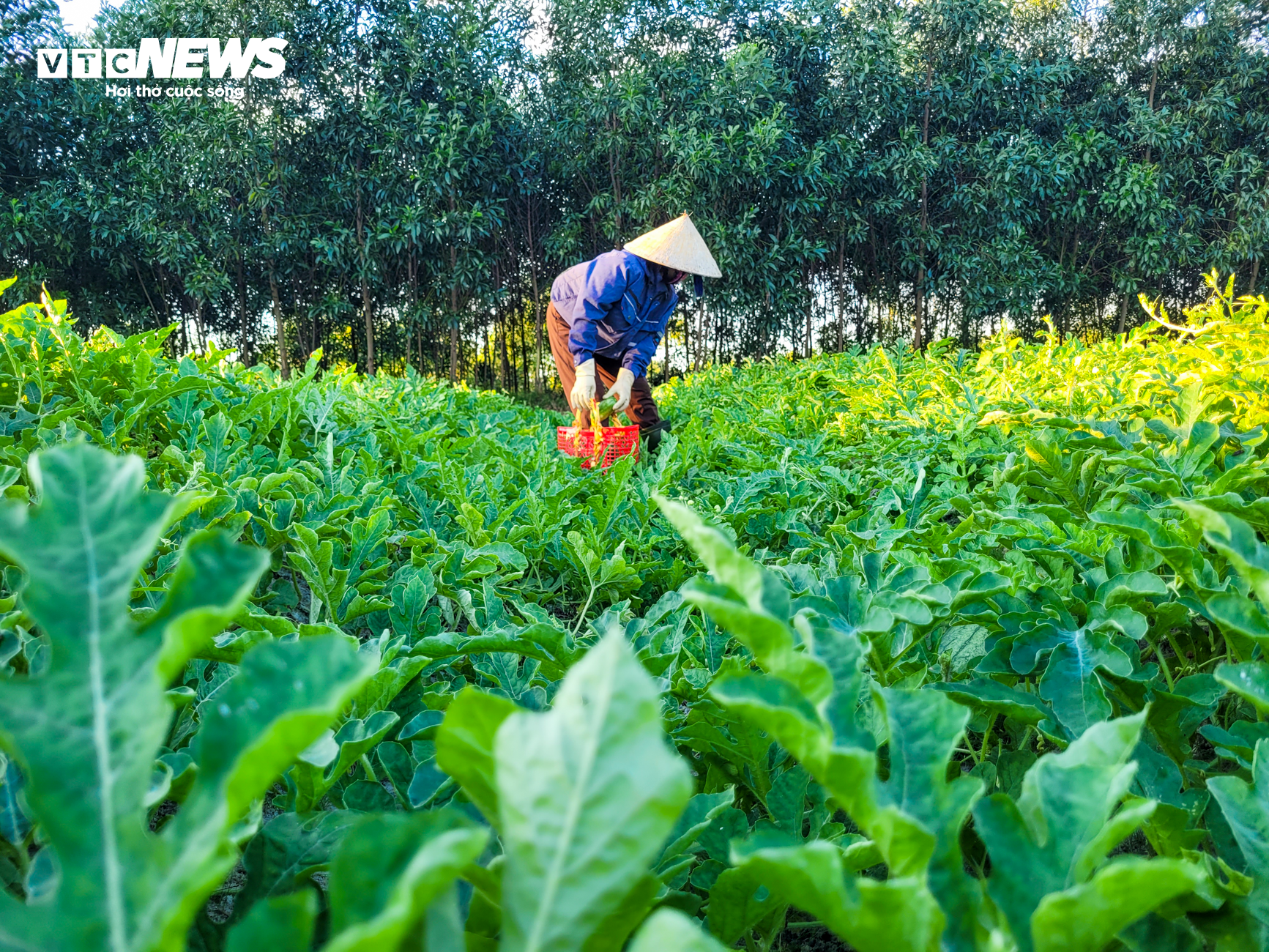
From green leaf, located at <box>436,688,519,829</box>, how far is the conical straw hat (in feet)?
15.6

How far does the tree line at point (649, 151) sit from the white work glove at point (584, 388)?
33.5 feet

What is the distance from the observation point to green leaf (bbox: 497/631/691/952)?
0.28 metres

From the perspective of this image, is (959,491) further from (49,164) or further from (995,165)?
(49,164)

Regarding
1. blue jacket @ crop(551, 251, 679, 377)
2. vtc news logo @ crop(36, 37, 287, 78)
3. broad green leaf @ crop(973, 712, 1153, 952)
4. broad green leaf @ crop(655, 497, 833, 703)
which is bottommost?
broad green leaf @ crop(973, 712, 1153, 952)

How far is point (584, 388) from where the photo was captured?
183 inches

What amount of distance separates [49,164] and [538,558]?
64.7 feet

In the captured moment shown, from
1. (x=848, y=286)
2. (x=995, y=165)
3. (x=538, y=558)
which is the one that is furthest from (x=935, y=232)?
(x=538, y=558)

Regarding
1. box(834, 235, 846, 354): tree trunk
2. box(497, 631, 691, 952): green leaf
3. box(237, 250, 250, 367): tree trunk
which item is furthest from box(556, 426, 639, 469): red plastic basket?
box(237, 250, 250, 367): tree trunk

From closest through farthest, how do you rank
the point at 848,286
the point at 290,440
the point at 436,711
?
the point at 436,711 → the point at 290,440 → the point at 848,286

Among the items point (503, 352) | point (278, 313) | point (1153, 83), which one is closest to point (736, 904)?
point (278, 313)

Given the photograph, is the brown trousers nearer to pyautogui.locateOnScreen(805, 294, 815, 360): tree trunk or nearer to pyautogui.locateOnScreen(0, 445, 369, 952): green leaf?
pyautogui.locateOnScreen(0, 445, 369, 952): green leaf

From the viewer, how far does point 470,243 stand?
15.5m

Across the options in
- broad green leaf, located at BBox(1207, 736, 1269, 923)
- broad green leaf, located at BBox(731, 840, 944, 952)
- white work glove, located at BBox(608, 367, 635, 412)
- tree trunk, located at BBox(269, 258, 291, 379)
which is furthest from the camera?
tree trunk, located at BBox(269, 258, 291, 379)

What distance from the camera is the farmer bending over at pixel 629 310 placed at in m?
4.85
